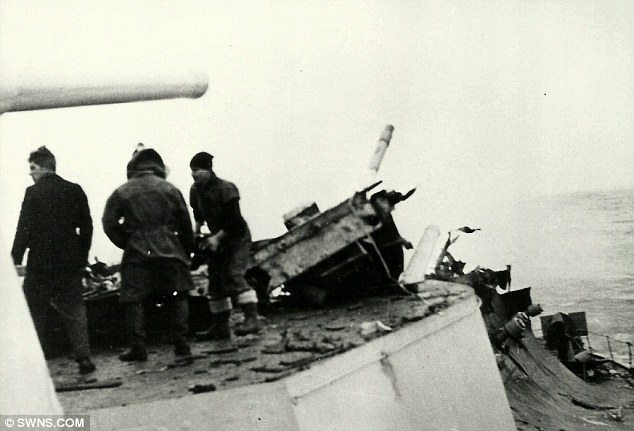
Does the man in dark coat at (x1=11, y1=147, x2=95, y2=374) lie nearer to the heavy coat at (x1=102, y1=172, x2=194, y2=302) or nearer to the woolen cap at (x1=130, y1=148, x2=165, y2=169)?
the heavy coat at (x1=102, y1=172, x2=194, y2=302)

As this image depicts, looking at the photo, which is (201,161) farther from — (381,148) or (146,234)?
(381,148)

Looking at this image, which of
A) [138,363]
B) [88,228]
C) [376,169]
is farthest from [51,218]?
[376,169]

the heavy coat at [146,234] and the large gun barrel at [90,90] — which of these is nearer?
the large gun barrel at [90,90]

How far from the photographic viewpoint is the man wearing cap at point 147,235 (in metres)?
5.55

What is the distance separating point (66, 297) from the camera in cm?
559

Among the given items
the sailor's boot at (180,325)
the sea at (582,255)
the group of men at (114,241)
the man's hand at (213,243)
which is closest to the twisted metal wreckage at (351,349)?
the sailor's boot at (180,325)

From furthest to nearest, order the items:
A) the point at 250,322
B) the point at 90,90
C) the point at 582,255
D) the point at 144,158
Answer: the point at 582,255 → the point at 250,322 → the point at 144,158 → the point at 90,90

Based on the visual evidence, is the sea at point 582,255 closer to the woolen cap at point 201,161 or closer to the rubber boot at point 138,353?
the woolen cap at point 201,161

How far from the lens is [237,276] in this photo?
6395 mm

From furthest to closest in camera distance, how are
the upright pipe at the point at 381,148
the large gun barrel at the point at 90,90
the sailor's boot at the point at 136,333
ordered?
the upright pipe at the point at 381,148 → the sailor's boot at the point at 136,333 → the large gun barrel at the point at 90,90

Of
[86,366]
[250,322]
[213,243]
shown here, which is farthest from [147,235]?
[250,322]

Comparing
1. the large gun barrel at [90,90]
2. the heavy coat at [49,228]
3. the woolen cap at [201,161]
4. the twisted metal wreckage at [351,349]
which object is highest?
the large gun barrel at [90,90]

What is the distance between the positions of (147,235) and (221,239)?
813 millimetres

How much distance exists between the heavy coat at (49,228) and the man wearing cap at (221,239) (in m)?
1.12
